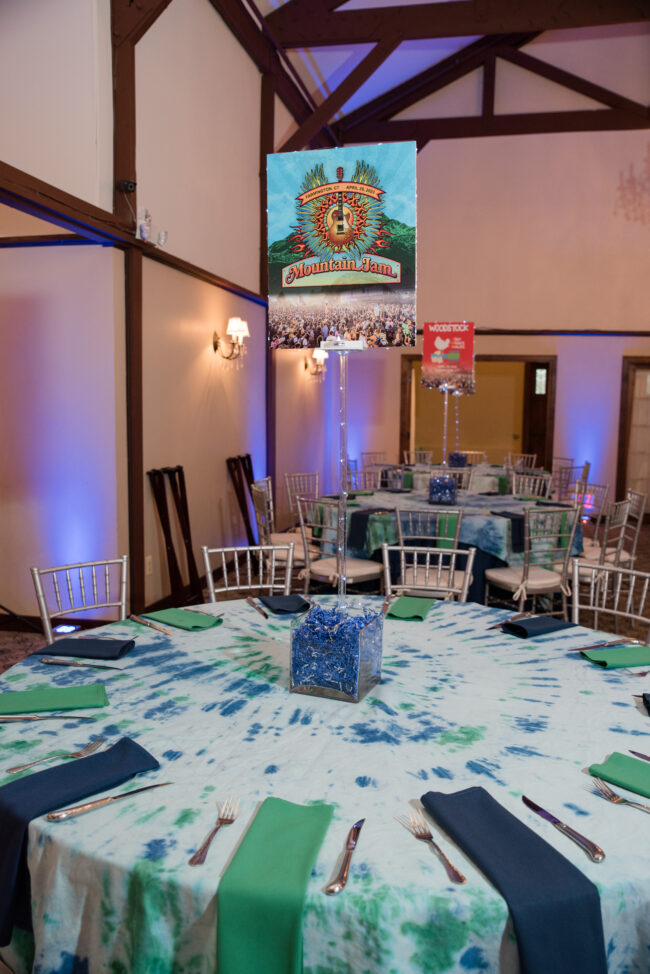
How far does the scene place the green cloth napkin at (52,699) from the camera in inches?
60.2

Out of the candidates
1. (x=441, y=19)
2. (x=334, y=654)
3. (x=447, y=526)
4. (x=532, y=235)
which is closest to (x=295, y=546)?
(x=447, y=526)

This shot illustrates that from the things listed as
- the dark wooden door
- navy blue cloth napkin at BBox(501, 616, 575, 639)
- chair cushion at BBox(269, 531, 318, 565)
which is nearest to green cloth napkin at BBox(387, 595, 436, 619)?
navy blue cloth napkin at BBox(501, 616, 575, 639)

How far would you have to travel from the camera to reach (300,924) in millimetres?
953

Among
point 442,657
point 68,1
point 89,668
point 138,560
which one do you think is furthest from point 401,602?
point 68,1

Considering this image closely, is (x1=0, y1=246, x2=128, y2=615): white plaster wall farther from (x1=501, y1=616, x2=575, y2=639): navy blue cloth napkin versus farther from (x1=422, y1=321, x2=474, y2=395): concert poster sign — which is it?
(x1=422, y1=321, x2=474, y2=395): concert poster sign

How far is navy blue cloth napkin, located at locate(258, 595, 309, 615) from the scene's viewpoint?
2.26 metres

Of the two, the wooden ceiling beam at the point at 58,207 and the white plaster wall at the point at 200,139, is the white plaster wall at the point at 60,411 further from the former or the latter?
the white plaster wall at the point at 200,139

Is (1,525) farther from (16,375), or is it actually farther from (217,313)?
(217,313)

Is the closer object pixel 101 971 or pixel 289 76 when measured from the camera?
pixel 101 971

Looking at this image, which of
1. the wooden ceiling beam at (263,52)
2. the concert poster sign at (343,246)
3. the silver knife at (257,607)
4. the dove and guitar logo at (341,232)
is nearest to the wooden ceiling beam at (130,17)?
the wooden ceiling beam at (263,52)

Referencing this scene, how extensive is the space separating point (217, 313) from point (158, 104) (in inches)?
67.8

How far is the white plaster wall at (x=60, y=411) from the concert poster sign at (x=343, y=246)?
2.97 m

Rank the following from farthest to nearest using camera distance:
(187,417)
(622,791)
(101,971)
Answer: (187,417) → (622,791) → (101,971)

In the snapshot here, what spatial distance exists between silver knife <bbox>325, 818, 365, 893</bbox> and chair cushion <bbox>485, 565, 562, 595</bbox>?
3.12 metres
